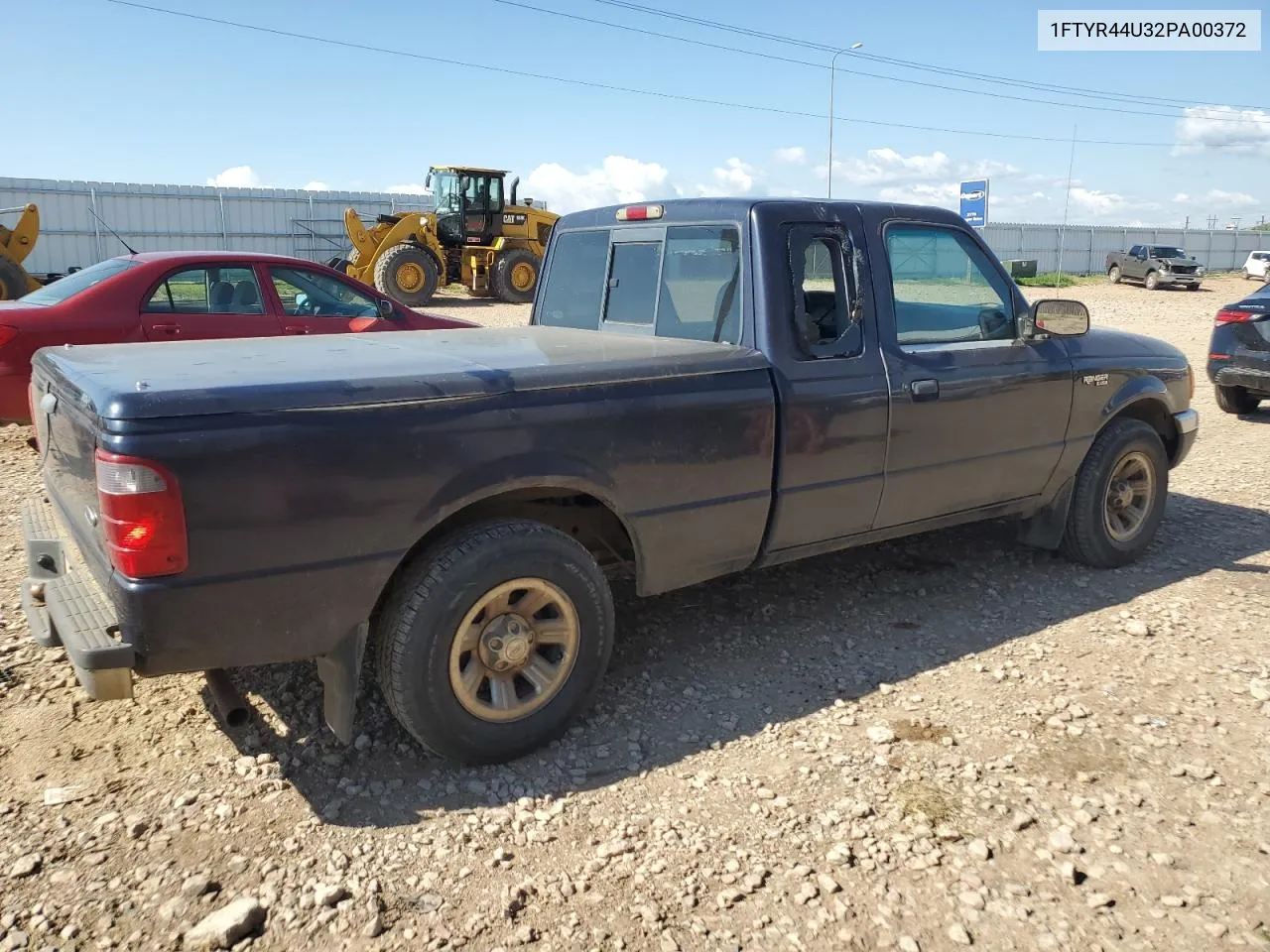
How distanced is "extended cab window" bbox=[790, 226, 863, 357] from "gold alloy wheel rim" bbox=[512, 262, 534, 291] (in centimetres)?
1967

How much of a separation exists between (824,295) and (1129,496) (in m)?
2.50

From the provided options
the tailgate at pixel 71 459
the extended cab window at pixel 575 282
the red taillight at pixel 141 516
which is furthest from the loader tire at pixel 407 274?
the red taillight at pixel 141 516

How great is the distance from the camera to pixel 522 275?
76.6 ft

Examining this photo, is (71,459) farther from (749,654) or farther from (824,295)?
(824,295)

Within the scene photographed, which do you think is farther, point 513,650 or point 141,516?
point 513,650

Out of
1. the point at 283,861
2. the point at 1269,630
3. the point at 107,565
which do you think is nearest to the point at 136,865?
the point at 283,861

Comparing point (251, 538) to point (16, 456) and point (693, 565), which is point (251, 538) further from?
point (16, 456)

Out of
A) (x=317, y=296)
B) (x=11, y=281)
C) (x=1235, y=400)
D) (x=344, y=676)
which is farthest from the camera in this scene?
(x=11, y=281)

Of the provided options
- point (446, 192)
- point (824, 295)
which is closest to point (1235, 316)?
point (824, 295)

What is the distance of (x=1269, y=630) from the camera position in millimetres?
4559

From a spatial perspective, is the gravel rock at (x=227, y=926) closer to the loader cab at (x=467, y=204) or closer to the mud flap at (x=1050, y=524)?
the mud flap at (x=1050, y=524)

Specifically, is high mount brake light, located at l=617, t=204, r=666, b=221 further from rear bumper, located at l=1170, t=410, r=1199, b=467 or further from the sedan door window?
the sedan door window

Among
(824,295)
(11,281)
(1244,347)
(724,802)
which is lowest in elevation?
(724,802)

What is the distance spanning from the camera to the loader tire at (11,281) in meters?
15.5
